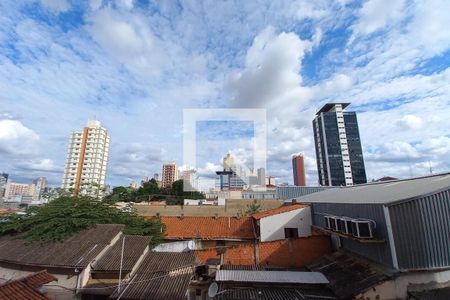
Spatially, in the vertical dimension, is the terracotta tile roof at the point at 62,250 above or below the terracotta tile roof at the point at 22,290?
above

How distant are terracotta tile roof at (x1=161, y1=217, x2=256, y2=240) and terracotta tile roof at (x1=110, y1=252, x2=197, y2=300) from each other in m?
7.75

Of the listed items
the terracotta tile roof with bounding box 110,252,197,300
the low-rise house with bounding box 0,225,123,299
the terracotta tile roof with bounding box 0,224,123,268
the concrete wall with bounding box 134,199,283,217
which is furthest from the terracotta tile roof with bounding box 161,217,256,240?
the low-rise house with bounding box 0,225,123,299

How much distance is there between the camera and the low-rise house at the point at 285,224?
17.2 m

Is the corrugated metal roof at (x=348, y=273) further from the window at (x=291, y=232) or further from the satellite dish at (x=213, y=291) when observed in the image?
the window at (x=291, y=232)

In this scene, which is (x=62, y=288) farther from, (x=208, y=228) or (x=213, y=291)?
(x=208, y=228)

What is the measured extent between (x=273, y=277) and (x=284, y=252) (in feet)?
13.6

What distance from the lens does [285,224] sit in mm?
17594

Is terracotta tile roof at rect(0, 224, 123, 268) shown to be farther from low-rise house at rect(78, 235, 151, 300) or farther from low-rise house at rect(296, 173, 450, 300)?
low-rise house at rect(296, 173, 450, 300)

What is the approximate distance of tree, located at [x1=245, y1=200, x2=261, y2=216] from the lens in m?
24.7

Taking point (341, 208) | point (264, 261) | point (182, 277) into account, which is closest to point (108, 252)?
point (182, 277)

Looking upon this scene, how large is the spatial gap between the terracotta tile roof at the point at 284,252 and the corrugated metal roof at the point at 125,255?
5.66 meters

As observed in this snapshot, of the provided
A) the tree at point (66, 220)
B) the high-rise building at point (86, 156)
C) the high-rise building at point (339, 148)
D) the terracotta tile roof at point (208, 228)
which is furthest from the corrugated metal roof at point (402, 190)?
the high-rise building at point (86, 156)

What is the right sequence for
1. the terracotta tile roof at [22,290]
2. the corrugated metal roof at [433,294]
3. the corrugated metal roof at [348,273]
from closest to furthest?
the terracotta tile roof at [22,290]
the corrugated metal roof at [433,294]
the corrugated metal roof at [348,273]

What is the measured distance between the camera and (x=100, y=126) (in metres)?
80.0
